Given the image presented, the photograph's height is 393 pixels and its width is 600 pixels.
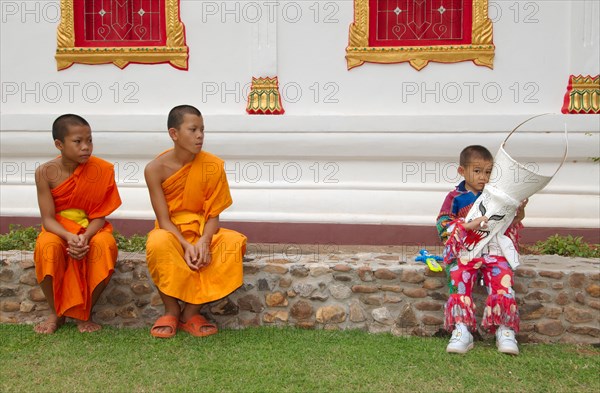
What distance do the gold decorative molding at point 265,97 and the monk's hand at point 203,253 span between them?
1963 millimetres

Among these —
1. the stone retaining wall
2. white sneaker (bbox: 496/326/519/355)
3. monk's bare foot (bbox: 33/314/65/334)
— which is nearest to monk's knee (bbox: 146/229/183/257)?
the stone retaining wall

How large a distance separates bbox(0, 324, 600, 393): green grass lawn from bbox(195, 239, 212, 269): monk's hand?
45 cm

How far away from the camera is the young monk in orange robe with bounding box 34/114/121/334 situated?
12.5 feet

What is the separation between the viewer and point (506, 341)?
140 inches

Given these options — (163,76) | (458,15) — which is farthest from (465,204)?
(163,76)

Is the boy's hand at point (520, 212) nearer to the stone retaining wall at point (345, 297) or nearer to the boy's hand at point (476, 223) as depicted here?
the boy's hand at point (476, 223)

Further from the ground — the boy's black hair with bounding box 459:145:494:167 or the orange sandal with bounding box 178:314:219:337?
the boy's black hair with bounding box 459:145:494:167

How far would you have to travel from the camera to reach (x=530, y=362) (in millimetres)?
3414

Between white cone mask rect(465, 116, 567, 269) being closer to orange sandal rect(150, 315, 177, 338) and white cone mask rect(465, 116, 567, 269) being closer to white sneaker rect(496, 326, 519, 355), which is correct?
white sneaker rect(496, 326, 519, 355)

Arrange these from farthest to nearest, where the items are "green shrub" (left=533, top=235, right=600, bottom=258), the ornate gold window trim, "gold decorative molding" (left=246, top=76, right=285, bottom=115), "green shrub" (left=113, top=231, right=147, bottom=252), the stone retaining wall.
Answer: "gold decorative molding" (left=246, top=76, right=285, bottom=115) → the ornate gold window trim → "green shrub" (left=113, top=231, right=147, bottom=252) → "green shrub" (left=533, top=235, right=600, bottom=258) → the stone retaining wall

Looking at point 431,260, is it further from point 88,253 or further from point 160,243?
point 88,253

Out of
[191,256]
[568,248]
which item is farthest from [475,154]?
[191,256]
